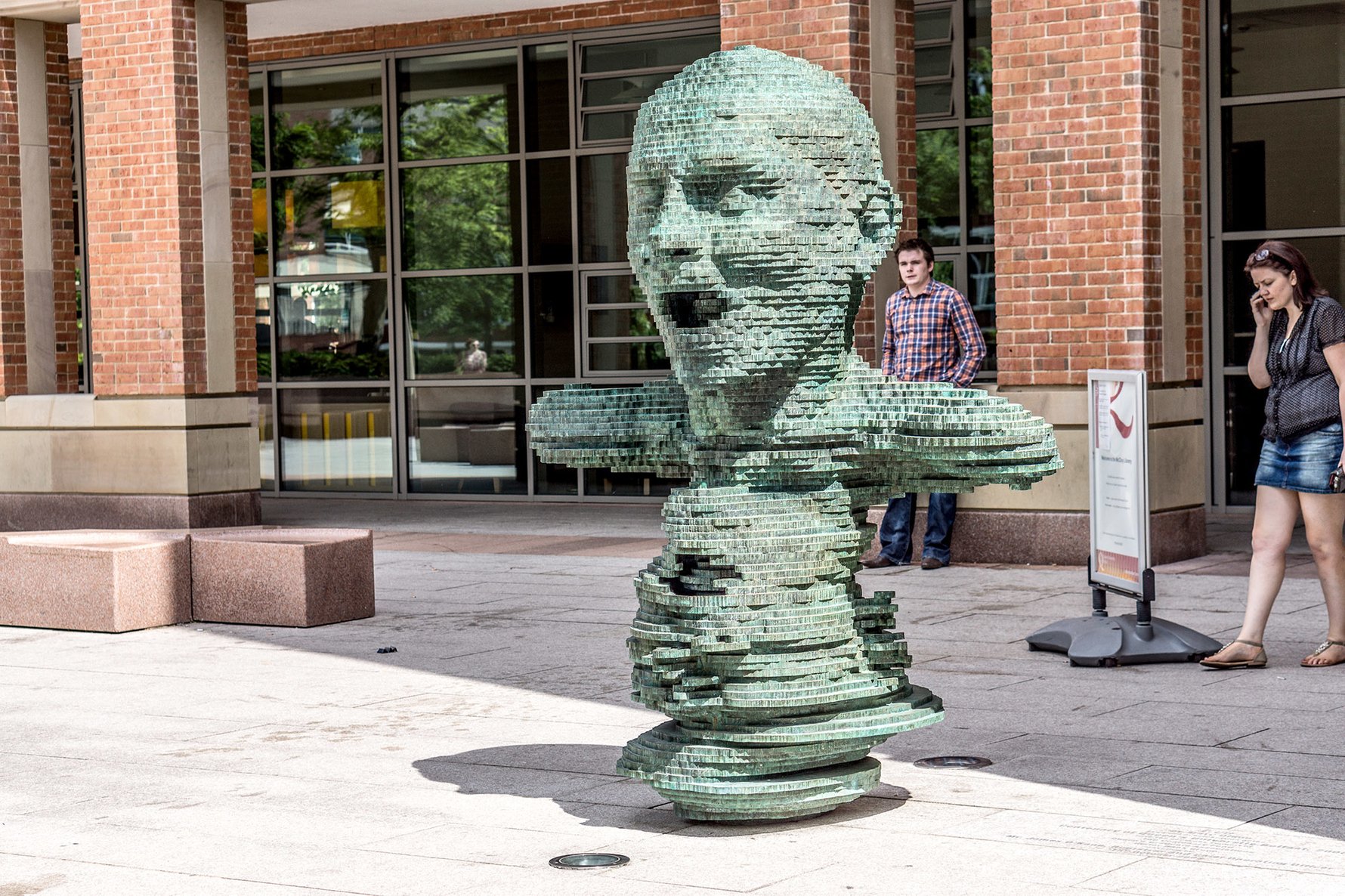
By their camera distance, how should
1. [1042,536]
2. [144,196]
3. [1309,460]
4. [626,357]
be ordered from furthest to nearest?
[626,357], [144,196], [1042,536], [1309,460]

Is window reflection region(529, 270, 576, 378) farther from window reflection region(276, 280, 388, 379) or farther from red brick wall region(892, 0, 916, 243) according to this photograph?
red brick wall region(892, 0, 916, 243)

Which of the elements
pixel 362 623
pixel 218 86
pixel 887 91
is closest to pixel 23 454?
pixel 218 86

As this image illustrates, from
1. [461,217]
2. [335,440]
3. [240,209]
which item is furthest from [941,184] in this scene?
[335,440]

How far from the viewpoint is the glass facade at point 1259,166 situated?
14.5m

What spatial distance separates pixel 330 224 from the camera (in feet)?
63.5

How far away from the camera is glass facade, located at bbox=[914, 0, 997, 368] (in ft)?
51.8

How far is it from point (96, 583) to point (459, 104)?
30.3 feet

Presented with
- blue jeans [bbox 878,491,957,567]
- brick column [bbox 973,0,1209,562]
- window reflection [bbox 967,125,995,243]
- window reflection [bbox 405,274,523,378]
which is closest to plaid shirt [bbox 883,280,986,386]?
brick column [bbox 973,0,1209,562]

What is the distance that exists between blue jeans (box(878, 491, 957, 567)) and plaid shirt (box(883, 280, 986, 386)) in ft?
2.79

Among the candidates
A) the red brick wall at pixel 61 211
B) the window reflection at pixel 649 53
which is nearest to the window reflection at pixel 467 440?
the window reflection at pixel 649 53

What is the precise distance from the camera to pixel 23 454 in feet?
52.5

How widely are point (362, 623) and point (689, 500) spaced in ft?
17.4

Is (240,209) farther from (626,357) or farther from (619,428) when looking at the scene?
(619,428)

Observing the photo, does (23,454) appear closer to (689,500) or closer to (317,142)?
(317,142)
